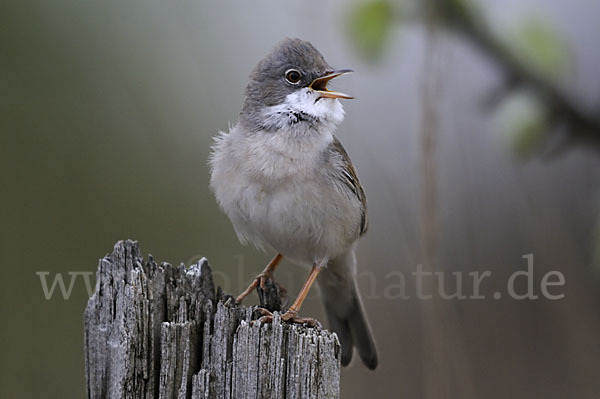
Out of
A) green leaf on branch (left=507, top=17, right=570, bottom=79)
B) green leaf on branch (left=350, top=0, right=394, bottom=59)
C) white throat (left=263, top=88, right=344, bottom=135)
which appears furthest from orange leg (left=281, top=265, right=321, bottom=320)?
green leaf on branch (left=507, top=17, right=570, bottom=79)

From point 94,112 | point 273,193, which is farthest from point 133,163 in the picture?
point 273,193

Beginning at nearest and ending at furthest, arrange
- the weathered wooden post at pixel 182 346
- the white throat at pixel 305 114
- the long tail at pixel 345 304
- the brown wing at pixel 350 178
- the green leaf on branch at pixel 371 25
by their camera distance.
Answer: the weathered wooden post at pixel 182 346, the green leaf on branch at pixel 371 25, the white throat at pixel 305 114, the brown wing at pixel 350 178, the long tail at pixel 345 304

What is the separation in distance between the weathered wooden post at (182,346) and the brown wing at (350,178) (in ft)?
5.36

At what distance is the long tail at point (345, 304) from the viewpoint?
481cm

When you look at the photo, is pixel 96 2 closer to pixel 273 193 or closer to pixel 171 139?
pixel 171 139

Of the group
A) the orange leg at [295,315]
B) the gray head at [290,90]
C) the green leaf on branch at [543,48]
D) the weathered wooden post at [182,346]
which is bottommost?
the weathered wooden post at [182,346]

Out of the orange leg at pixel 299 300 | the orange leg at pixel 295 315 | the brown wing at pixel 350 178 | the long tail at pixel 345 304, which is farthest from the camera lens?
the long tail at pixel 345 304

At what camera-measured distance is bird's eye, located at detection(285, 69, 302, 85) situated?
430 centimetres

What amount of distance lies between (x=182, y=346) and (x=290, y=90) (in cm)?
204

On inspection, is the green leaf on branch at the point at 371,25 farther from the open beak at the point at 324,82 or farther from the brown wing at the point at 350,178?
the brown wing at the point at 350,178

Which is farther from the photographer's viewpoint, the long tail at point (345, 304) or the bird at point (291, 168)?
the long tail at point (345, 304)

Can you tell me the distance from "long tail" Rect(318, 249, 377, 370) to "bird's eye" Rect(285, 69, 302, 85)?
123 centimetres

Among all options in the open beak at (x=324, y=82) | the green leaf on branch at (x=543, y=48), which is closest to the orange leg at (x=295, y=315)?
the open beak at (x=324, y=82)

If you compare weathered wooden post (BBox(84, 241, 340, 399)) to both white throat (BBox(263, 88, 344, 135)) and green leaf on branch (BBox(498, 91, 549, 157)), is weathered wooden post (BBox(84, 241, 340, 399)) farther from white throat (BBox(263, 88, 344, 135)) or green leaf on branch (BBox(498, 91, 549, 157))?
white throat (BBox(263, 88, 344, 135))
